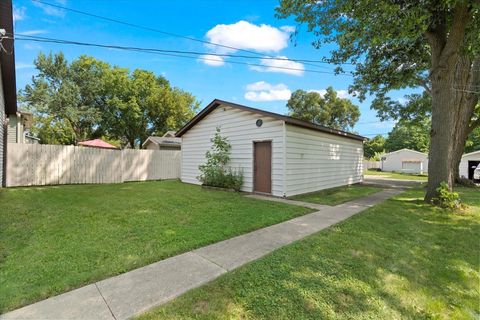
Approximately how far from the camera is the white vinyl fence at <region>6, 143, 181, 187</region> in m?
9.58

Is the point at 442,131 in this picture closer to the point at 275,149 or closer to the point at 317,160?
the point at 317,160

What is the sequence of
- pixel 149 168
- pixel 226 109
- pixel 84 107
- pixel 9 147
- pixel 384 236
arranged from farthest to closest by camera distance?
pixel 84 107, pixel 149 168, pixel 226 109, pixel 9 147, pixel 384 236

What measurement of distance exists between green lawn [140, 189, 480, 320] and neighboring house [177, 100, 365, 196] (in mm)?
4125

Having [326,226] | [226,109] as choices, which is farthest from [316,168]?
[326,226]

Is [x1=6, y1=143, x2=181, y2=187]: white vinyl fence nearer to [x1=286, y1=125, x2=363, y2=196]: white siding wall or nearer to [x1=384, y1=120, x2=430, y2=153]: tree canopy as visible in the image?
[x1=286, y1=125, x2=363, y2=196]: white siding wall

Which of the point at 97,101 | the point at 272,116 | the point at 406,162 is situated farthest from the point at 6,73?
the point at 406,162

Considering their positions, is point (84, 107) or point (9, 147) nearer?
point (9, 147)

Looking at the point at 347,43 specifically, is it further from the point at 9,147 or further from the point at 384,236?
the point at 9,147

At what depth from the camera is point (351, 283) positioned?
2695 mm

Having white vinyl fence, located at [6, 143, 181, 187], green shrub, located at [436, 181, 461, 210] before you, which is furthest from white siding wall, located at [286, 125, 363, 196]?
white vinyl fence, located at [6, 143, 181, 187]

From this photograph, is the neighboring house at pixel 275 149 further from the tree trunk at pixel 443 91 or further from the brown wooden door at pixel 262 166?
the tree trunk at pixel 443 91

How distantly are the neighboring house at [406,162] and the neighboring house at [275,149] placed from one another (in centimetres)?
2915

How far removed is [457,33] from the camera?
6359 millimetres

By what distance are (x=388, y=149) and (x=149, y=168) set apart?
4809cm
